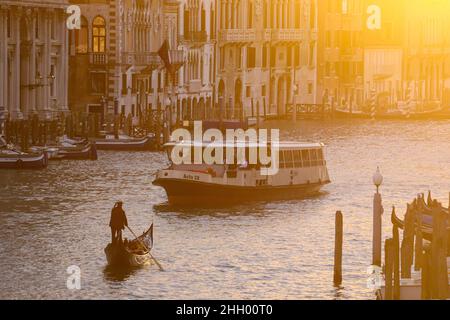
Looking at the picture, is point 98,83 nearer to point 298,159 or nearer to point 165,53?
point 165,53

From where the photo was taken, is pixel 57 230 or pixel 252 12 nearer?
pixel 57 230

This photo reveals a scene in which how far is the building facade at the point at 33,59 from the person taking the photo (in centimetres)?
8744

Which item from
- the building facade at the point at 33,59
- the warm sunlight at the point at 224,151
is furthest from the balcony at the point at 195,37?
the building facade at the point at 33,59

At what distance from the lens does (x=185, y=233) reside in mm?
57375

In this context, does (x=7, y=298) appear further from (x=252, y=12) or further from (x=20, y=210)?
(x=252, y=12)

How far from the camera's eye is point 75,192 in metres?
67.1

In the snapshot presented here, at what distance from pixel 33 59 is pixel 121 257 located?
40.8 m

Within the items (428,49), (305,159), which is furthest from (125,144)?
(428,49)

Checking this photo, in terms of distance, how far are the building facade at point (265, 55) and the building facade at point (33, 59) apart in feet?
78.8

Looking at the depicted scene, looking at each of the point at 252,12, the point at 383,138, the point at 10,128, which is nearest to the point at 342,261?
the point at 10,128

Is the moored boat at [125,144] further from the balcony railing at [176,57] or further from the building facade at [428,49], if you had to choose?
the building facade at [428,49]

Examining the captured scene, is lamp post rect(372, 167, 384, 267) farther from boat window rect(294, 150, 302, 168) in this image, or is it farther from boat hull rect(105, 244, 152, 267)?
boat window rect(294, 150, 302, 168)
